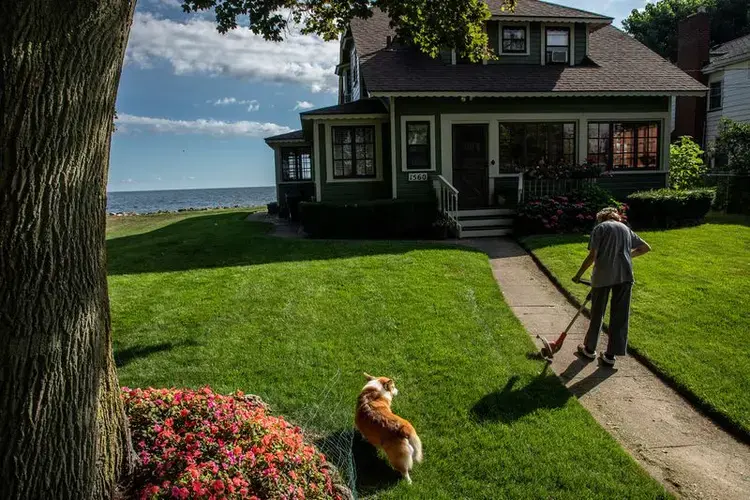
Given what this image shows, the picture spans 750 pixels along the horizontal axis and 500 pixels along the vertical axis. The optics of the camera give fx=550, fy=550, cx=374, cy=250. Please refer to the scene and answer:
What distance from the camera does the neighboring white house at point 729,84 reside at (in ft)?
76.7

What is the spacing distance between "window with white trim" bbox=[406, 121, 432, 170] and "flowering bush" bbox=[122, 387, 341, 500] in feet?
42.4

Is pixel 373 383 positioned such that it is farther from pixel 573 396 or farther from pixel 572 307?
pixel 572 307

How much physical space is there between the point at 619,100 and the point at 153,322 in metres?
15.5

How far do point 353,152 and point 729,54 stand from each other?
60.2 ft

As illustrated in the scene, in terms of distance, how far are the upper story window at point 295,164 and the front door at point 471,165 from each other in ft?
35.5

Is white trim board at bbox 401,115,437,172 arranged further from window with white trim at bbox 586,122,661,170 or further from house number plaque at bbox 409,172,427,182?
window with white trim at bbox 586,122,661,170

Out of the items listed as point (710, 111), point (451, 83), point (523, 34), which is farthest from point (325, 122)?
point (710, 111)

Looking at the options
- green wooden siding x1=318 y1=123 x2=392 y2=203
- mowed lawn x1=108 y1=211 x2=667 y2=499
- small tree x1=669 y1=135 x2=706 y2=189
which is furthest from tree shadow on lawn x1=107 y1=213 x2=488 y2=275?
small tree x1=669 y1=135 x2=706 y2=189

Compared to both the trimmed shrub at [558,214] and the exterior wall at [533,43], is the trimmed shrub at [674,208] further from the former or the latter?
the exterior wall at [533,43]

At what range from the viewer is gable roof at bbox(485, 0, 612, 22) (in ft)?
57.5

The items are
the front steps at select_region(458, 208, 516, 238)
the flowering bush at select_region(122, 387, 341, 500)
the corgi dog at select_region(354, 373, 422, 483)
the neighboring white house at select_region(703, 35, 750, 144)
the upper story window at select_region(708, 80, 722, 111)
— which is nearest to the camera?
the flowering bush at select_region(122, 387, 341, 500)

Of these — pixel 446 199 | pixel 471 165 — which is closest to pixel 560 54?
pixel 471 165

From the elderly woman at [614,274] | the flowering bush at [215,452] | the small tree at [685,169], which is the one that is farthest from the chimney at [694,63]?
the flowering bush at [215,452]

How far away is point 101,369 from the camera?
2896 millimetres
